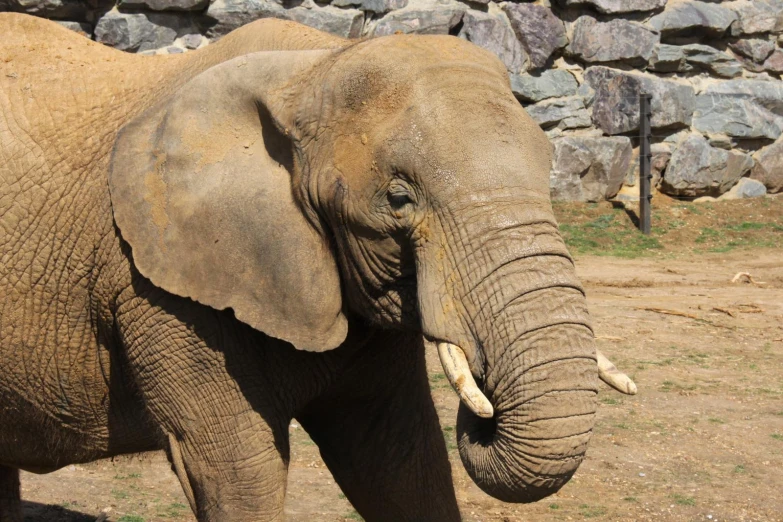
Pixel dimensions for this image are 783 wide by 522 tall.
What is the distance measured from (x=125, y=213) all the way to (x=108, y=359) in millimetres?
662

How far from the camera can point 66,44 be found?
478 centimetres

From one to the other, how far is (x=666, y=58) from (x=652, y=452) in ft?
29.0

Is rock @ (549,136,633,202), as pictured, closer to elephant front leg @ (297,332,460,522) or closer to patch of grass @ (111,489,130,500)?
patch of grass @ (111,489,130,500)

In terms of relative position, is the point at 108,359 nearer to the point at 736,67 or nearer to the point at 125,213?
the point at 125,213

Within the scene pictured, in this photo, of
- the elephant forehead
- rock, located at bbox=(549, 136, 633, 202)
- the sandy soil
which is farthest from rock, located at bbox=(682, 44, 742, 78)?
the elephant forehead

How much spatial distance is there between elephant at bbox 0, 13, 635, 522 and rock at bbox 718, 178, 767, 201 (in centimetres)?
1131

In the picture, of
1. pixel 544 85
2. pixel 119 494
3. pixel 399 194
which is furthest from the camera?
pixel 544 85

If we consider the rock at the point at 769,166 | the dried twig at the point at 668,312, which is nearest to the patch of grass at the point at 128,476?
the dried twig at the point at 668,312

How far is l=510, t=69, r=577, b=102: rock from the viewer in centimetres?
1372

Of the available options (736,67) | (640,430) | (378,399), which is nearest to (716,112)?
(736,67)

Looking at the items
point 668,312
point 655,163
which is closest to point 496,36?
point 655,163

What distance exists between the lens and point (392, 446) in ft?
15.1

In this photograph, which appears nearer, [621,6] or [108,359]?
[108,359]

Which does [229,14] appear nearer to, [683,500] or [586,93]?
[586,93]
